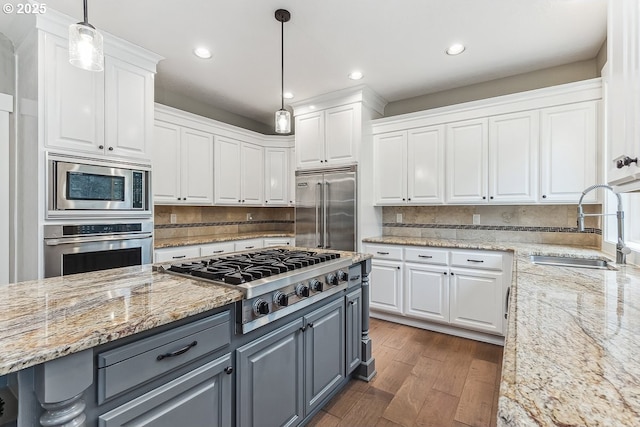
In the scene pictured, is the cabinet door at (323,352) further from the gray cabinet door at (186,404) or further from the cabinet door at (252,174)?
the cabinet door at (252,174)

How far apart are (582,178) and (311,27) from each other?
109 inches

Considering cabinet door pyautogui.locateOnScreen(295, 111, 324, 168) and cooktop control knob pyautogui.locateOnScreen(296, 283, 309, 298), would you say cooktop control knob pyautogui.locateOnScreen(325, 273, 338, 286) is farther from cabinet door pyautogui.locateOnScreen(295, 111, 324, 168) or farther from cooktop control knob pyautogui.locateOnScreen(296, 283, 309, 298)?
cabinet door pyautogui.locateOnScreen(295, 111, 324, 168)

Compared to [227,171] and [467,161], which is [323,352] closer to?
[467,161]

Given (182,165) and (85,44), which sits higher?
(85,44)

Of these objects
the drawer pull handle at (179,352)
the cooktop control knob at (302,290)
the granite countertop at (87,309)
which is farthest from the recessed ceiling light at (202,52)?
the drawer pull handle at (179,352)

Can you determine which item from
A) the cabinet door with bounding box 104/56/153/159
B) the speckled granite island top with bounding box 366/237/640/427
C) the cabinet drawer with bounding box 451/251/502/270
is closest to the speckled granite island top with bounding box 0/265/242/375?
the speckled granite island top with bounding box 366/237/640/427

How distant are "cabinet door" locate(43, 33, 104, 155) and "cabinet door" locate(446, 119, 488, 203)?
3.37 m

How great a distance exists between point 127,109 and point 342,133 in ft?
7.30

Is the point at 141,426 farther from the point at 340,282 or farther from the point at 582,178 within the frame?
the point at 582,178

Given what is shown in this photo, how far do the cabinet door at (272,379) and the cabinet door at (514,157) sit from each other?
262 cm

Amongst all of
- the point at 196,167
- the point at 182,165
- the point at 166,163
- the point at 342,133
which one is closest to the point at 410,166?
the point at 342,133

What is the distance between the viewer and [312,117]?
12.9 ft

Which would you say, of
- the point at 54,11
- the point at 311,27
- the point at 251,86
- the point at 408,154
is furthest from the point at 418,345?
the point at 54,11

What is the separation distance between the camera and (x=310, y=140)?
393 centimetres
